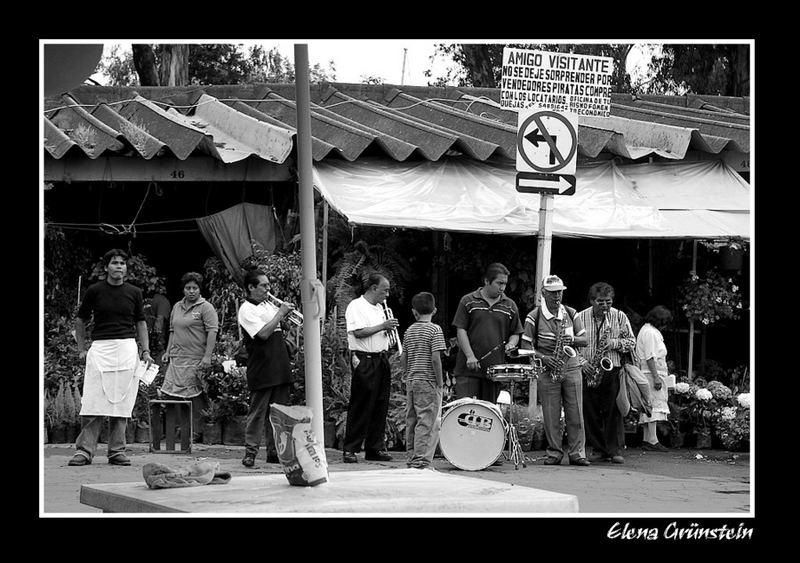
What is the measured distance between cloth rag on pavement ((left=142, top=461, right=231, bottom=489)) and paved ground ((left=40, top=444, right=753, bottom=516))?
217 cm

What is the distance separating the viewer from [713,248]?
1448 centimetres

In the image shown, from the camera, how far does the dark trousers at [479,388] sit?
11922 millimetres

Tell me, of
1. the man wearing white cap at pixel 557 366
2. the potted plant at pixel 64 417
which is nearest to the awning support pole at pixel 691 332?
the man wearing white cap at pixel 557 366

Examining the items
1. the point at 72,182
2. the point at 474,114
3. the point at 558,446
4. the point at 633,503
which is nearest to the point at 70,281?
the point at 72,182

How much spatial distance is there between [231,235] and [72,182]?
222 centimetres

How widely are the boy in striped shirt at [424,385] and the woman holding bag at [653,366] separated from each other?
9.15 feet

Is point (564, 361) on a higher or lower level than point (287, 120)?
lower

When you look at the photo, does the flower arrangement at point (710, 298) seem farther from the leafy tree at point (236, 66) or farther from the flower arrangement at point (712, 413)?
the leafy tree at point (236, 66)

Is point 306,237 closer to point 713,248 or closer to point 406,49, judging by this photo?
point 713,248

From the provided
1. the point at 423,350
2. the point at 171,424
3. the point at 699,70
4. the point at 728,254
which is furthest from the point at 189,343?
the point at 699,70

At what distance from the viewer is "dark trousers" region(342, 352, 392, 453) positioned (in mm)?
11586

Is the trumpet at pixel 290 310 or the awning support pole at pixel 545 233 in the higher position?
the awning support pole at pixel 545 233

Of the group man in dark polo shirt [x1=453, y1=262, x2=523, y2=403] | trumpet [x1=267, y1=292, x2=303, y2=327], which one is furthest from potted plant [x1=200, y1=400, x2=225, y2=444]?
man in dark polo shirt [x1=453, y1=262, x2=523, y2=403]

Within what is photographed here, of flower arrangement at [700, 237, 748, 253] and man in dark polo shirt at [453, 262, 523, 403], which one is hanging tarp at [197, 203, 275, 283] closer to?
man in dark polo shirt at [453, 262, 523, 403]
